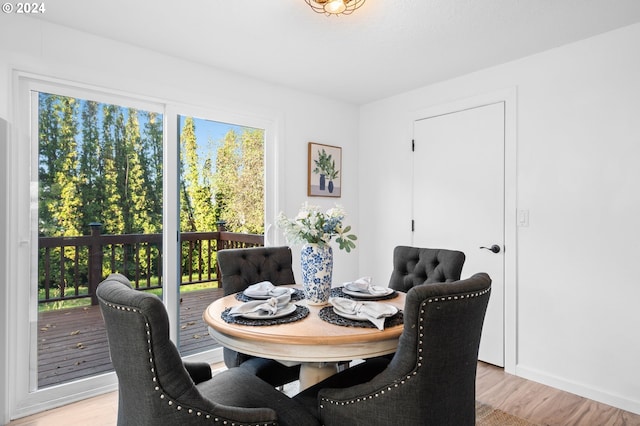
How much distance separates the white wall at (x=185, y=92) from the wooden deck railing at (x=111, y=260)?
9.2 inches

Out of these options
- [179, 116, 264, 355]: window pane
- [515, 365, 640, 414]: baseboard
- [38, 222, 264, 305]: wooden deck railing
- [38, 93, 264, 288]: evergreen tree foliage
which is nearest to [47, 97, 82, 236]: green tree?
[38, 93, 264, 288]: evergreen tree foliage

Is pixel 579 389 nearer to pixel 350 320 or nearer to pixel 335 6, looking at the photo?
pixel 350 320

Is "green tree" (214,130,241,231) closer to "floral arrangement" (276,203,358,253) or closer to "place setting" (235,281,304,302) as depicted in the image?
"place setting" (235,281,304,302)

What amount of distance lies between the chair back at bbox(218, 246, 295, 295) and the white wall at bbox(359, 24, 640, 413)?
182 cm

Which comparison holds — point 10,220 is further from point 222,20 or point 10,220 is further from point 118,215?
point 222,20

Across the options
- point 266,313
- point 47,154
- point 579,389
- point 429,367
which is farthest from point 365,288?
point 47,154

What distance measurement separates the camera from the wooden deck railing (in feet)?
7.95

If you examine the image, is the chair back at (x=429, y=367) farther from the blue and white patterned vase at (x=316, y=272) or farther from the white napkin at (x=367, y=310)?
the blue and white patterned vase at (x=316, y=272)

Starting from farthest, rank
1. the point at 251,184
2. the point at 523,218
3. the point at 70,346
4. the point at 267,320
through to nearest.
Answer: the point at 251,184, the point at 523,218, the point at 70,346, the point at 267,320

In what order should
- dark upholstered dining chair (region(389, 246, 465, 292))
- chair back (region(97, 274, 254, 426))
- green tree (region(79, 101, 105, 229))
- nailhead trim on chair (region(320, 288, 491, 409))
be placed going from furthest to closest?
1. green tree (region(79, 101, 105, 229))
2. dark upholstered dining chair (region(389, 246, 465, 292))
3. nailhead trim on chair (region(320, 288, 491, 409))
4. chair back (region(97, 274, 254, 426))

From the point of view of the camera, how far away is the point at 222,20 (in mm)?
2324

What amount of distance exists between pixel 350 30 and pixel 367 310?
1.82 m

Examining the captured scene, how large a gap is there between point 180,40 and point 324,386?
94.1 inches

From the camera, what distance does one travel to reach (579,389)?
Answer: 8.39 ft
